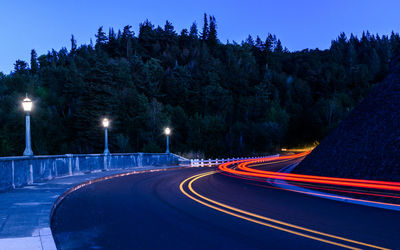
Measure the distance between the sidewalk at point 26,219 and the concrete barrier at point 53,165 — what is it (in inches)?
46.1

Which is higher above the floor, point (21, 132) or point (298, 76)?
point (298, 76)

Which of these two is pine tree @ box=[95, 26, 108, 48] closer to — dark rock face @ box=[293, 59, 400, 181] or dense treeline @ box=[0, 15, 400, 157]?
dense treeline @ box=[0, 15, 400, 157]

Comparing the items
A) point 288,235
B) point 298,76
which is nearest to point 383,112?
point 288,235

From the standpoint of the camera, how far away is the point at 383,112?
1816 centimetres

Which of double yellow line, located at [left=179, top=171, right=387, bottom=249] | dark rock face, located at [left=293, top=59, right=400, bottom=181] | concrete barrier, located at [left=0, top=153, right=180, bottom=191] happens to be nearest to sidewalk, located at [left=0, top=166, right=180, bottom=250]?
concrete barrier, located at [left=0, top=153, right=180, bottom=191]

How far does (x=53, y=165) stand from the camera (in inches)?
808

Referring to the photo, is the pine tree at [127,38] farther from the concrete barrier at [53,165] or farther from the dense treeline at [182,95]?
the concrete barrier at [53,165]

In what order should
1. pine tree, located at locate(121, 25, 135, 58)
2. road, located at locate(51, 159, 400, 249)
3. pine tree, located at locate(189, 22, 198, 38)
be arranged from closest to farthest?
1. road, located at locate(51, 159, 400, 249)
2. pine tree, located at locate(121, 25, 135, 58)
3. pine tree, located at locate(189, 22, 198, 38)

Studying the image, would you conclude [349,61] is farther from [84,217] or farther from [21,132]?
[84,217]

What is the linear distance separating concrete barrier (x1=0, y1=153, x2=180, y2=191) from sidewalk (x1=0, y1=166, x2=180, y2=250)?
1172mm

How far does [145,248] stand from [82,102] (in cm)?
7402

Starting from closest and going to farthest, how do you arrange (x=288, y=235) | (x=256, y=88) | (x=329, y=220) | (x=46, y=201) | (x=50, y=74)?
(x=288, y=235) < (x=329, y=220) < (x=46, y=201) < (x=50, y=74) < (x=256, y=88)

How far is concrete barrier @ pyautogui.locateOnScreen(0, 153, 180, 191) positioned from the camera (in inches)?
589

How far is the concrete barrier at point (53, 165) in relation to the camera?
49.1 ft
